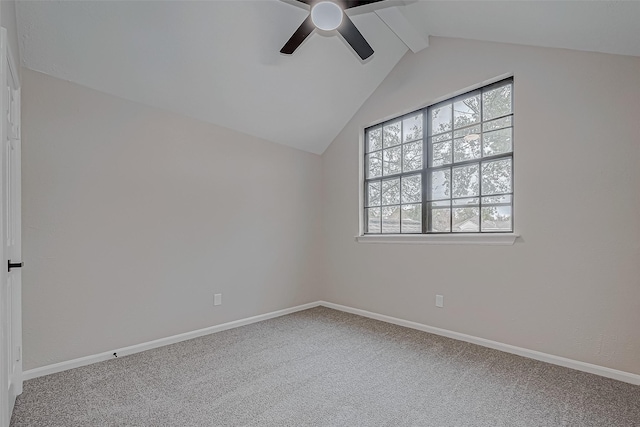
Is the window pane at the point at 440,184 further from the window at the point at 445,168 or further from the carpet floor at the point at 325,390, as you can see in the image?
the carpet floor at the point at 325,390

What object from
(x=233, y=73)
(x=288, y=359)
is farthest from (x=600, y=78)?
(x=288, y=359)

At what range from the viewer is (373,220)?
398cm

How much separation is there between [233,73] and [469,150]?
7.61 feet

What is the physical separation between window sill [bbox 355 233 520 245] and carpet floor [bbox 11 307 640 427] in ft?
3.03

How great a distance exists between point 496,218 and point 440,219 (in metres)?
0.54

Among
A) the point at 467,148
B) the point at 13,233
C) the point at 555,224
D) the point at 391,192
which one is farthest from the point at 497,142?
the point at 13,233

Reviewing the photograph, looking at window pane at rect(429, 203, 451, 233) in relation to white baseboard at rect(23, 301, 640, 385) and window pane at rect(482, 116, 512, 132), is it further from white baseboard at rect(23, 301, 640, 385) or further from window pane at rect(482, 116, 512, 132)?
white baseboard at rect(23, 301, 640, 385)

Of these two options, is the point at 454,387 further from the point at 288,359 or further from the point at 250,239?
the point at 250,239

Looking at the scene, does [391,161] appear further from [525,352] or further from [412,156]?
[525,352]

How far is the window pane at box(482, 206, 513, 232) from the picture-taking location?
282 centimetres

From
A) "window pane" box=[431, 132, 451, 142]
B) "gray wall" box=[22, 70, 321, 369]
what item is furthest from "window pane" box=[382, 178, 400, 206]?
"gray wall" box=[22, 70, 321, 369]

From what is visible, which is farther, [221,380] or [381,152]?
[381,152]

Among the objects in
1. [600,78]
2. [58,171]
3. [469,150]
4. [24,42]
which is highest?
[24,42]

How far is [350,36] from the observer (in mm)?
2336
